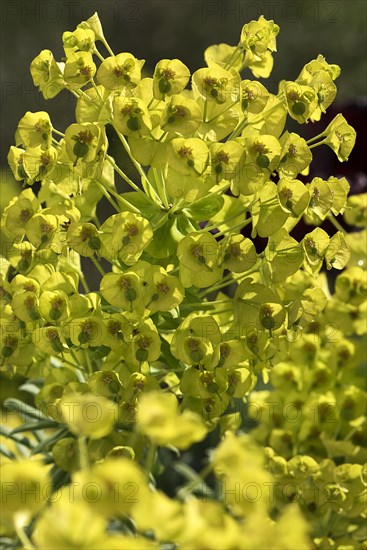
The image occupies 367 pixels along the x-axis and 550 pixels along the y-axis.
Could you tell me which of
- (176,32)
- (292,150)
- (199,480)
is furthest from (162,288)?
(176,32)

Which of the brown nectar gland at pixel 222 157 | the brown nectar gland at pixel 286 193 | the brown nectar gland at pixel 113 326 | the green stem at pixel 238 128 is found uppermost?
the brown nectar gland at pixel 222 157

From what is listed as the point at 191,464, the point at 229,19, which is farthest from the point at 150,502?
the point at 229,19

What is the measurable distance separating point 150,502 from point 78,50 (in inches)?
17.9

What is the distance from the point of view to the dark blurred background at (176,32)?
3.35 metres

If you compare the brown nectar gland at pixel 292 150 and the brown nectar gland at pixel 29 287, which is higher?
the brown nectar gland at pixel 292 150

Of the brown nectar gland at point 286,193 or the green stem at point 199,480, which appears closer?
the green stem at point 199,480

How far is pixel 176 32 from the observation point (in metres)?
3.75

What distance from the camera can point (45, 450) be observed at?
774 mm

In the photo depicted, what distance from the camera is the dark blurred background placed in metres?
3.35

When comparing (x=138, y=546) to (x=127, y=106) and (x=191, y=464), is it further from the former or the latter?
(x=191, y=464)

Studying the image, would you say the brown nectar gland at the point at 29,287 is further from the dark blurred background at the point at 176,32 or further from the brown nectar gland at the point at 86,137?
the dark blurred background at the point at 176,32

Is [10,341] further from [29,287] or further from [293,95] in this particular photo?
[293,95]

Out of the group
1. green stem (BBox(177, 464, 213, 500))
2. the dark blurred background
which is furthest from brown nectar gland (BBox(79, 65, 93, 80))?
the dark blurred background

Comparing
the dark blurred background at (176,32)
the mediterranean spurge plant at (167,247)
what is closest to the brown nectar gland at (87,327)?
the mediterranean spurge plant at (167,247)
